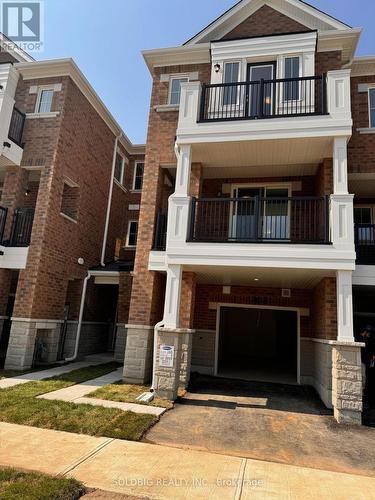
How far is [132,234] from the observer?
680 inches

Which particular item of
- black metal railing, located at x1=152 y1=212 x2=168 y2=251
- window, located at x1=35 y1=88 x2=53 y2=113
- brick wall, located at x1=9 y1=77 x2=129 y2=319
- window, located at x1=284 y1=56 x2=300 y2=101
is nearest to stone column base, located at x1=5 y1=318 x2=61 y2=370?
brick wall, located at x1=9 y1=77 x2=129 y2=319

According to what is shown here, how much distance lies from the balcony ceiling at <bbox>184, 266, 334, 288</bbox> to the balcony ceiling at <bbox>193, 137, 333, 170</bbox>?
3248mm

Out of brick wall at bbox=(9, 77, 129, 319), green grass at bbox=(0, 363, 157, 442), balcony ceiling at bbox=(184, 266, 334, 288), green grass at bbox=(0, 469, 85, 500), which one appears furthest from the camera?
brick wall at bbox=(9, 77, 129, 319)

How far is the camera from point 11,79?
12.8 m

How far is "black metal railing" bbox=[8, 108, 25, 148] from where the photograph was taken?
1218cm

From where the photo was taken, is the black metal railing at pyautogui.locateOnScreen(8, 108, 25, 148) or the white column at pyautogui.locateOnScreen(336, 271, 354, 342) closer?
the white column at pyautogui.locateOnScreen(336, 271, 354, 342)

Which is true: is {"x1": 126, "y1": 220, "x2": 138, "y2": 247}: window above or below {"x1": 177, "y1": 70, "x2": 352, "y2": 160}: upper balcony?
below

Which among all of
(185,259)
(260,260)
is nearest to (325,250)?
(260,260)

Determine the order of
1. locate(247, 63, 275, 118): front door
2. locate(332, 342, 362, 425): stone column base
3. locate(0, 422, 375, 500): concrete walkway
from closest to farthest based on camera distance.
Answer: locate(0, 422, 375, 500): concrete walkway → locate(332, 342, 362, 425): stone column base → locate(247, 63, 275, 118): front door

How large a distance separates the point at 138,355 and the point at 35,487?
18.5ft

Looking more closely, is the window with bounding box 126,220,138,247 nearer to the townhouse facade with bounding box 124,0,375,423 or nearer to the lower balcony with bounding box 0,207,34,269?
the townhouse facade with bounding box 124,0,375,423

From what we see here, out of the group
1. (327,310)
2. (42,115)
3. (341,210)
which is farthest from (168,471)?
(42,115)

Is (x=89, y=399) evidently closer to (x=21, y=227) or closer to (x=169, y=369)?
(x=169, y=369)

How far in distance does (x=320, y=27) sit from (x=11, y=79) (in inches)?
415
